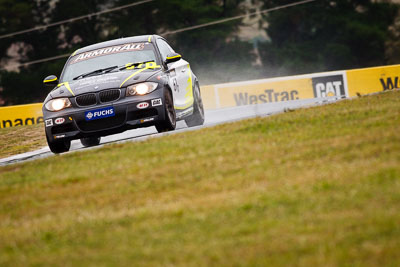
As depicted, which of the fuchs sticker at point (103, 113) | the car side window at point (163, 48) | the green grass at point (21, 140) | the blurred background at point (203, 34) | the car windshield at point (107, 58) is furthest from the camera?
the blurred background at point (203, 34)

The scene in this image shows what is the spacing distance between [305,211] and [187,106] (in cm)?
813

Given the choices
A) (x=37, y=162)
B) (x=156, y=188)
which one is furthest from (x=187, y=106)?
(x=156, y=188)

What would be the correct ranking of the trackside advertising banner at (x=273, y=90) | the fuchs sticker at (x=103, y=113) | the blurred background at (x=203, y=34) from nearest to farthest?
1. the fuchs sticker at (x=103, y=113)
2. the trackside advertising banner at (x=273, y=90)
3. the blurred background at (x=203, y=34)

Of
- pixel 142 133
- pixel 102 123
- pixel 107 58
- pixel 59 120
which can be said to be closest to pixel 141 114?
pixel 102 123

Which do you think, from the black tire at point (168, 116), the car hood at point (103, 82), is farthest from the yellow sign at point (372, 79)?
the car hood at point (103, 82)

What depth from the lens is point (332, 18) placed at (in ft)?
205

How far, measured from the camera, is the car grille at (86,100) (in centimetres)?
1130

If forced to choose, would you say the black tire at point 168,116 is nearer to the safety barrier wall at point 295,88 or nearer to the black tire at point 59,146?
the black tire at point 59,146

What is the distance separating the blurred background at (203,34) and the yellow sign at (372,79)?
29.7 metres

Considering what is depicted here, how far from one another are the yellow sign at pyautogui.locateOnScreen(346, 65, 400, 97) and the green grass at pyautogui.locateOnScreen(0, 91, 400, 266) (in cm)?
1951

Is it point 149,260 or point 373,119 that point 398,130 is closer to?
point 373,119

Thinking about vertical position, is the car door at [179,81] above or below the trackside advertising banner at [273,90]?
above

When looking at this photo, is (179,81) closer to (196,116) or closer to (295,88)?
(196,116)

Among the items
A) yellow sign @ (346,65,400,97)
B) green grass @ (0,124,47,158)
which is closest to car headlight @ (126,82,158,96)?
green grass @ (0,124,47,158)
